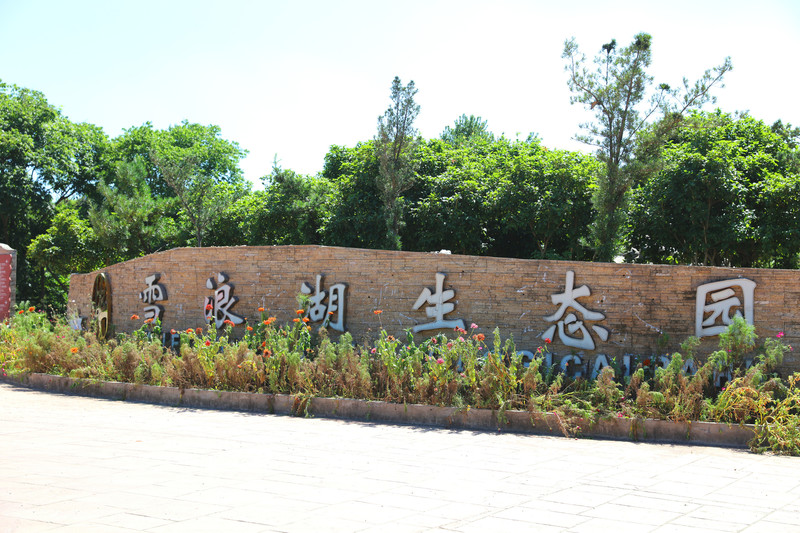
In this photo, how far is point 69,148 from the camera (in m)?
31.3

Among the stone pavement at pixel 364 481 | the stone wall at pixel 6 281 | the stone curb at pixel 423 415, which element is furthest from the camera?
the stone wall at pixel 6 281

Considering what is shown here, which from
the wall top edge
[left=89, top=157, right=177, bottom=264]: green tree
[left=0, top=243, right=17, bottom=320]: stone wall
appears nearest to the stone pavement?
A: the wall top edge

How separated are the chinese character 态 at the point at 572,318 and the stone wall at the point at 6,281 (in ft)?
43.7

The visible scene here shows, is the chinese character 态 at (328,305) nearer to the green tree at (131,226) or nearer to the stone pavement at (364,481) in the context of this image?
the stone pavement at (364,481)

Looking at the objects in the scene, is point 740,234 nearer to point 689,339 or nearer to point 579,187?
point 579,187

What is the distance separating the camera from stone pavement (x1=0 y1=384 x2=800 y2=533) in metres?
4.80

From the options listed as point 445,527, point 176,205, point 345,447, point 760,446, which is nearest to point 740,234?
point 760,446

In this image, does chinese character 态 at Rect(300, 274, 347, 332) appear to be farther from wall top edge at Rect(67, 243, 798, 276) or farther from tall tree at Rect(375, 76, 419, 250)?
tall tree at Rect(375, 76, 419, 250)

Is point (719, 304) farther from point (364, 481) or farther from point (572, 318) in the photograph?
point (364, 481)

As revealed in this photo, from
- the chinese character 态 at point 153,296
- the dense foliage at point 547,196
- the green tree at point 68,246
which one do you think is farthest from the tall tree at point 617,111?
the green tree at point 68,246

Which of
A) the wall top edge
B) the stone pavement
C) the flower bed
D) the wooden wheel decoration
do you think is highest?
the wall top edge

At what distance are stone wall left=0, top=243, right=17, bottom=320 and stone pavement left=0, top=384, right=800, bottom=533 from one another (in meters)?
9.79

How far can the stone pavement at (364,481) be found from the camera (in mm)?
4805

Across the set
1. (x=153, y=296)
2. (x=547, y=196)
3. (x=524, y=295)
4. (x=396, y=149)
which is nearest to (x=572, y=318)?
(x=524, y=295)
